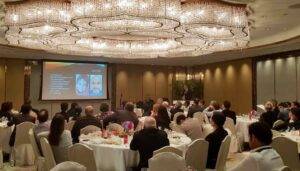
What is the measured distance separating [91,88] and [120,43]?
784cm

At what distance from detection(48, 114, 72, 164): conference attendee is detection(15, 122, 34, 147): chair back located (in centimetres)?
228

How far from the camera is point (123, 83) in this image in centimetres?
2017

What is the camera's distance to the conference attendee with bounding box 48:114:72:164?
5535mm

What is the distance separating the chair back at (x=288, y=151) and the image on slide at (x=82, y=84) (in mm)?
13772

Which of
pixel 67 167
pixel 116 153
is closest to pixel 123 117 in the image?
pixel 116 153

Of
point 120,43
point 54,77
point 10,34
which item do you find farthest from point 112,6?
point 54,77

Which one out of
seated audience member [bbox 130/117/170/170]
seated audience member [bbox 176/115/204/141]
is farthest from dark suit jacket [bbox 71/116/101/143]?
seated audience member [bbox 130/117/170/170]

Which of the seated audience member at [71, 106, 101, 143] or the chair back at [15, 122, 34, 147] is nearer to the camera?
the seated audience member at [71, 106, 101, 143]

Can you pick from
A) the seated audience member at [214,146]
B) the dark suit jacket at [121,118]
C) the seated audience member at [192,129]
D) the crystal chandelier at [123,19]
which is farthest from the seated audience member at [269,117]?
the seated audience member at [214,146]

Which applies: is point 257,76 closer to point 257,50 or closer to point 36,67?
point 257,50

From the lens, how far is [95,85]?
731 inches

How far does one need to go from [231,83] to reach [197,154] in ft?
45.2

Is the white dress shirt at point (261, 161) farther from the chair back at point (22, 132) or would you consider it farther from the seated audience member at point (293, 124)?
the chair back at point (22, 132)

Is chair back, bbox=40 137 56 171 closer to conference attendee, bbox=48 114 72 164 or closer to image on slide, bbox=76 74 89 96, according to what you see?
conference attendee, bbox=48 114 72 164
